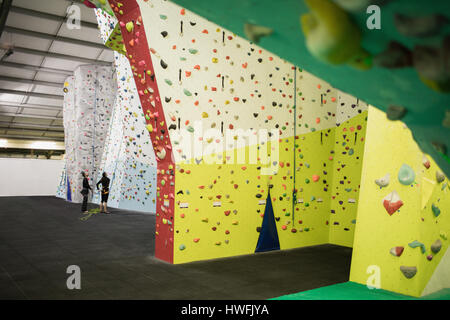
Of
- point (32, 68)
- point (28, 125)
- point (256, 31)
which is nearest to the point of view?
point (256, 31)

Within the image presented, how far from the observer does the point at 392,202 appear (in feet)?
11.2

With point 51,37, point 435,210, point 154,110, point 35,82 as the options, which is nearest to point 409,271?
point 435,210

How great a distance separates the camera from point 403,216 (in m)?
3.33

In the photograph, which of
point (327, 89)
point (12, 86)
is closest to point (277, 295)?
point (327, 89)

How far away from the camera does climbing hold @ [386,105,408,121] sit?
0.99m

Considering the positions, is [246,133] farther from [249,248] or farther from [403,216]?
[403,216]

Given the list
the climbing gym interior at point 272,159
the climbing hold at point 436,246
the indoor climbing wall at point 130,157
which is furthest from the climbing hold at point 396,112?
the indoor climbing wall at point 130,157

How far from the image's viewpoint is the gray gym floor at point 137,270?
3512 millimetres

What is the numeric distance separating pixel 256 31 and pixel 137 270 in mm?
3926

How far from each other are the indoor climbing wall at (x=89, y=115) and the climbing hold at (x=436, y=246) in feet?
37.8

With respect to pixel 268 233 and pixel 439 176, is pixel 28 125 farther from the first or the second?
pixel 439 176

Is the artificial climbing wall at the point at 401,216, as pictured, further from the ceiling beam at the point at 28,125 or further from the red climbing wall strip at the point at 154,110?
the ceiling beam at the point at 28,125
